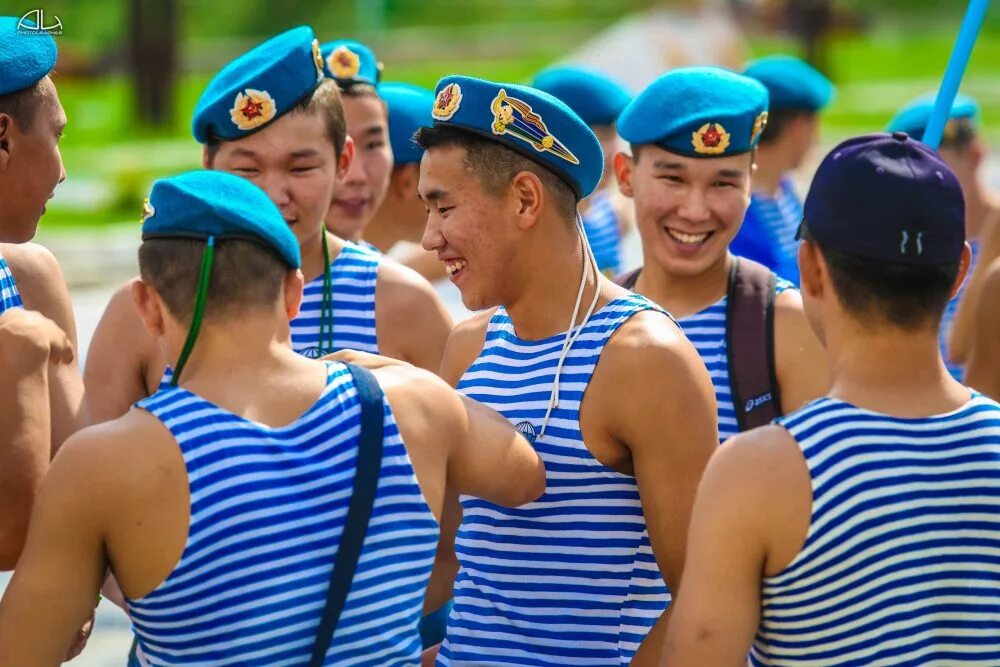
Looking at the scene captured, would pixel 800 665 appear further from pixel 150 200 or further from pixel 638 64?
pixel 638 64

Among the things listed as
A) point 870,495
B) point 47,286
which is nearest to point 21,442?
point 47,286

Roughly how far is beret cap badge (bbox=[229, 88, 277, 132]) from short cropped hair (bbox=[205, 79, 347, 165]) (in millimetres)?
86

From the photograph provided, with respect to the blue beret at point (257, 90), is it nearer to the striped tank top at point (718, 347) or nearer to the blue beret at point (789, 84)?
the striped tank top at point (718, 347)

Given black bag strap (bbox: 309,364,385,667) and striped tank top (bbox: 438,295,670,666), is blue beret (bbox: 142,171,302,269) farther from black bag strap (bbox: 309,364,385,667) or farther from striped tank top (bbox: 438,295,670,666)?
striped tank top (bbox: 438,295,670,666)

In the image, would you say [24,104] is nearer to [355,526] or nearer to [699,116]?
[355,526]

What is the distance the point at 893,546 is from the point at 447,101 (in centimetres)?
149

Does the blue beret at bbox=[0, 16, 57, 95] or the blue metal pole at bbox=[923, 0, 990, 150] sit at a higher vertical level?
the blue metal pole at bbox=[923, 0, 990, 150]

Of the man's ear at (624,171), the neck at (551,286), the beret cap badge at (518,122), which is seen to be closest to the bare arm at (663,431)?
the neck at (551,286)

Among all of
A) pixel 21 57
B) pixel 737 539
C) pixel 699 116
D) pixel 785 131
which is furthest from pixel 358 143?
pixel 737 539

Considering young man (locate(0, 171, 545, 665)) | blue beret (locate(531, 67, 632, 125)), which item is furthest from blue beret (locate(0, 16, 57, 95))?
blue beret (locate(531, 67, 632, 125))

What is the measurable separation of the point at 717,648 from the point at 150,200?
Answer: 4.33 ft

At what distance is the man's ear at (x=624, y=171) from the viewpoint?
497cm

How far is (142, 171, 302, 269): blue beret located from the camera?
275cm

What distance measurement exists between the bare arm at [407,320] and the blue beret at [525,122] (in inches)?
42.5
